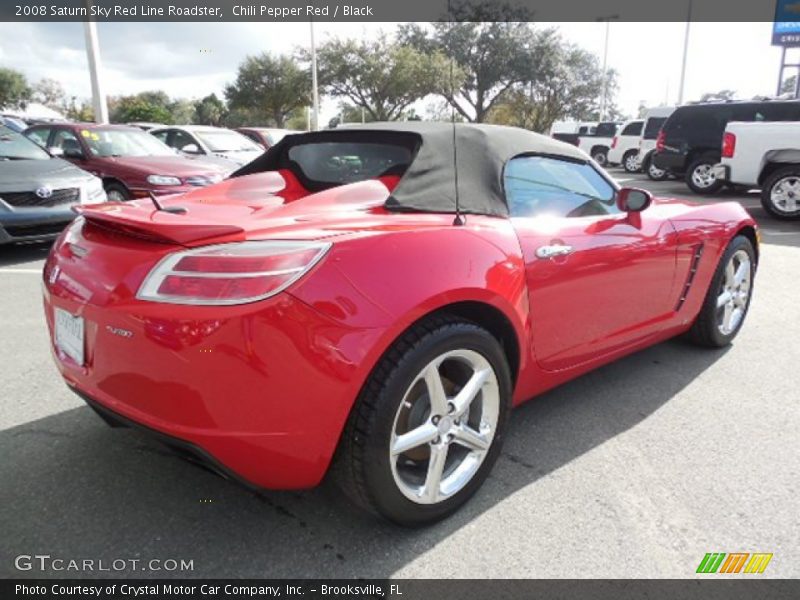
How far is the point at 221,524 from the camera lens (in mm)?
2172

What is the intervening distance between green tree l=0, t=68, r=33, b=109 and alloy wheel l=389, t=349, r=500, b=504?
3266 inches

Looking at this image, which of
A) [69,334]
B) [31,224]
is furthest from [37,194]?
[69,334]

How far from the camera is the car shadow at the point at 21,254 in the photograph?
255 inches

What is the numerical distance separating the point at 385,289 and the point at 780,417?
2354 mm

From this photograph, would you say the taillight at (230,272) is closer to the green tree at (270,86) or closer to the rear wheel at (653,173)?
the rear wheel at (653,173)

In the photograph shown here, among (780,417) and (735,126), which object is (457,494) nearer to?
(780,417)

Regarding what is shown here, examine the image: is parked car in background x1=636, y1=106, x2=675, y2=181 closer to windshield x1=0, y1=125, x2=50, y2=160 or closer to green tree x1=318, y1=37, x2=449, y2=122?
windshield x1=0, y1=125, x2=50, y2=160

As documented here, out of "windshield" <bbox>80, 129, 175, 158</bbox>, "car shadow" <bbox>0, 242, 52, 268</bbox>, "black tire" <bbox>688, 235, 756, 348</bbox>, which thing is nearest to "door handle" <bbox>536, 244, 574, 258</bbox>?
"black tire" <bbox>688, 235, 756, 348</bbox>

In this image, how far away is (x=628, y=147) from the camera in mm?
20859

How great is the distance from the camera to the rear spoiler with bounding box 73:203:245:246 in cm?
187

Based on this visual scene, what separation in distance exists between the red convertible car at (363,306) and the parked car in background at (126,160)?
5.53 metres

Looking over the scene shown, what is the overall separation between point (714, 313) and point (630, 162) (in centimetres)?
1868

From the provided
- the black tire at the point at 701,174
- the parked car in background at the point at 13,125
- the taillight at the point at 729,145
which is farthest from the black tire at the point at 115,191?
the black tire at the point at 701,174

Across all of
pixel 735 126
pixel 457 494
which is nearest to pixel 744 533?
pixel 457 494
